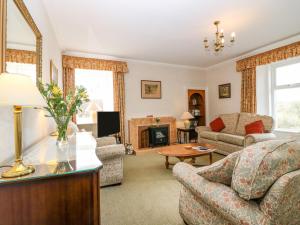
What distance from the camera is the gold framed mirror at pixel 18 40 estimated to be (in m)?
1.11

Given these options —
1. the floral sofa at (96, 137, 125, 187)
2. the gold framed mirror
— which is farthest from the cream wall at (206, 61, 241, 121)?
the gold framed mirror

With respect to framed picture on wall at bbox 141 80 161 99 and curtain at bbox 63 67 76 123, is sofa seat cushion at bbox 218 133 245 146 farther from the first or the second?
curtain at bbox 63 67 76 123

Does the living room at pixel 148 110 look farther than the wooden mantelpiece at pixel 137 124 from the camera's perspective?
No

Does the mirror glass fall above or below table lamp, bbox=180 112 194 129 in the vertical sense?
above

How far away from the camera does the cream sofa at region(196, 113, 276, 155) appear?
11.1 feet

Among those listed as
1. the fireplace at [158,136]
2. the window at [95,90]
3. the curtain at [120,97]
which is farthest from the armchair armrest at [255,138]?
the window at [95,90]

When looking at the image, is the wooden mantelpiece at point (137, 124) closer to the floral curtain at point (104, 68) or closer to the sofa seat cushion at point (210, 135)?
the floral curtain at point (104, 68)

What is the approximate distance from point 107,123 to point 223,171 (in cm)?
309

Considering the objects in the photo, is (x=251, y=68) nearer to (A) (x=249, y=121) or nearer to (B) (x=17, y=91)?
(A) (x=249, y=121)

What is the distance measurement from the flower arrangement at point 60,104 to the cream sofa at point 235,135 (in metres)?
3.26

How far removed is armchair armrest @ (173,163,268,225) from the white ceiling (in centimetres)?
234

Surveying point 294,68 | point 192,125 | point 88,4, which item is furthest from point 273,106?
point 88,4

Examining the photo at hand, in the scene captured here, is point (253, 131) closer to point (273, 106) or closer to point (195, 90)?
point (273, 106)

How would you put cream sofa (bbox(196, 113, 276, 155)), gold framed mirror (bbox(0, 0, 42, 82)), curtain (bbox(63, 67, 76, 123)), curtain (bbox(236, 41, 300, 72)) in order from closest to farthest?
1. gold framed mirror (bbox(0, 0, 42, 82))
2. cream sofa (bbox(196, 113, 276, 155))
3. curtain (bbox(236, 41, 300, 72))
4. curtain (bbox(63, 67, 76, 123))
